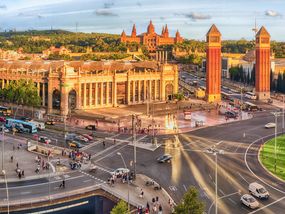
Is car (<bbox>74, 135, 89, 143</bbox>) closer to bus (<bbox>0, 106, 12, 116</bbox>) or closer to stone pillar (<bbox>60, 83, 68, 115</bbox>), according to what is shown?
stone pillar (<bbox>60, 83, 68, 115</bbox>)

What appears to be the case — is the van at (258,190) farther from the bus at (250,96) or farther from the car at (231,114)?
the bus at (250,96)

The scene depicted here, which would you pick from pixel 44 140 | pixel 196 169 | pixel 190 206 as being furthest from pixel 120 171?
pixel 44 140

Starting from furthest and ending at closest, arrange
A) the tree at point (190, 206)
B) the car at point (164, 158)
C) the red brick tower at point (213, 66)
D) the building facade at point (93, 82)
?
the red brick tower at point (213, 66)
the building facade at point (93, 82)
the car at point (164, 158)
the tree at point (190, 206)

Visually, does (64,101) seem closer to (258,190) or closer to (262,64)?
(258,190)

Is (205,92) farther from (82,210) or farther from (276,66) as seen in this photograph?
Result: (82,210)

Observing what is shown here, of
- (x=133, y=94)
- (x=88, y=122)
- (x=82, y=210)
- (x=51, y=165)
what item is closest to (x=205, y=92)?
(x=133, y=94)

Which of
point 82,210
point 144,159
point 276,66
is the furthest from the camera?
point 276,66

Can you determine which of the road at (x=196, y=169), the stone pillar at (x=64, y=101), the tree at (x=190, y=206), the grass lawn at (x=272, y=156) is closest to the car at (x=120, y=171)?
the road at (x=196, y=169)
